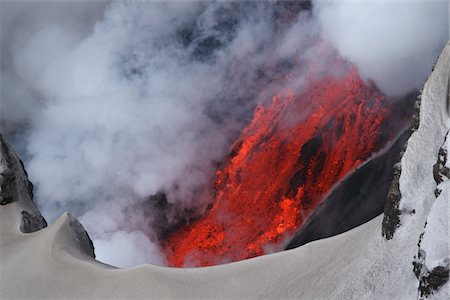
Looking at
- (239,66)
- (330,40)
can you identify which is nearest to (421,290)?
(330,40)

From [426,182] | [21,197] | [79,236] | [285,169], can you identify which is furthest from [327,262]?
[285,169]

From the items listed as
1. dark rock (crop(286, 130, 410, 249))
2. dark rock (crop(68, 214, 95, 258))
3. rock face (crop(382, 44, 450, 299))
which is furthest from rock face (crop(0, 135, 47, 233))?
dark rock (crop(286, 130, 410, 249))

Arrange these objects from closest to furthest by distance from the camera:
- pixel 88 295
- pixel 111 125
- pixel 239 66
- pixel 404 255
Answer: pixel 404 255, pixel 88 295, pixel 239 66, pixel 111 125

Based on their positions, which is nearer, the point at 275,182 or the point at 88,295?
the point at 88,295

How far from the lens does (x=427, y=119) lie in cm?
454

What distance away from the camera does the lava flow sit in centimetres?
1823

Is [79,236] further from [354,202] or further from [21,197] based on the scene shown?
[354,202]

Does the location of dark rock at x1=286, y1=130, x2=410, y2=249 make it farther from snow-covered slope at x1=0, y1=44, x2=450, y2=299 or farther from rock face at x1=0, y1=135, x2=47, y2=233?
snow-covered slope at x1=0, y1=44, x2=450, y2=299

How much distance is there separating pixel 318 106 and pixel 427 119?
1615 cm

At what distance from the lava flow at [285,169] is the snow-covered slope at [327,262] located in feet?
37.1

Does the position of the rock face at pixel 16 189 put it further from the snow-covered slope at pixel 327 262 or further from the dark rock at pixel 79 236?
the dark rock at pixel 79 236

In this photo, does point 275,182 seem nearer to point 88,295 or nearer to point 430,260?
point 88,295

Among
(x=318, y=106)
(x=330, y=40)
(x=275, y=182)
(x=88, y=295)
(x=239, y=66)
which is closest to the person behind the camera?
(x=88, y=295)

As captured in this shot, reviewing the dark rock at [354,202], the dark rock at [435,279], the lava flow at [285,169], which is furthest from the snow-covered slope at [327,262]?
the lava flow at [285,169]
